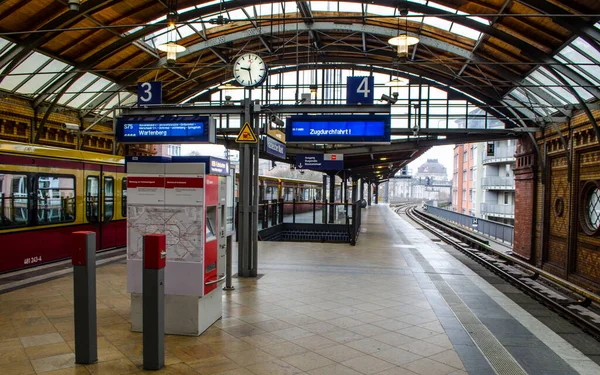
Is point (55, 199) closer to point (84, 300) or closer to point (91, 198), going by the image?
point (91, 198)

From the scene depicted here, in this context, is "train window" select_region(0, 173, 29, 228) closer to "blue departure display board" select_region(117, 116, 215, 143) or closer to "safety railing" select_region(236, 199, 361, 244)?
"blue departure display board" select_region(117, 116, 215, 143)

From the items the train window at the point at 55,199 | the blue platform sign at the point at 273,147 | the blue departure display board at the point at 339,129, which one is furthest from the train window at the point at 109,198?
the blue departure display board at the point at 339,129

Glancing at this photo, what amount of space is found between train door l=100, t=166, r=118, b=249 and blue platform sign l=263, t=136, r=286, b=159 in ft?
16.4

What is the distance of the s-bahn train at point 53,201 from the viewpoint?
8.27m

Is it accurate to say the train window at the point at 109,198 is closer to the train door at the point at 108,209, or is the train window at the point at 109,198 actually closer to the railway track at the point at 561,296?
the train door at the point at 108,209

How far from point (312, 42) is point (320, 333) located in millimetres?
14415

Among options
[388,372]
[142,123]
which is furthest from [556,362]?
[142,123]

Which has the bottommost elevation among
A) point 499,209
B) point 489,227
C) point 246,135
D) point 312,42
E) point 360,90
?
point 489,227

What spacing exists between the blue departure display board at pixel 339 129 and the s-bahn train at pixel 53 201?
210 inches

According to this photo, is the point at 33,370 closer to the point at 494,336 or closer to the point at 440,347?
the point at 440,347

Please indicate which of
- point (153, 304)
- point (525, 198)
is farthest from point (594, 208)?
point (153, 304)

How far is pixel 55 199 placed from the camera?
9.44 meters

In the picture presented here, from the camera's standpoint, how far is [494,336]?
209 inches

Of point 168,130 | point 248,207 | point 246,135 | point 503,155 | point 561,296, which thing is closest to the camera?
point 246,135
